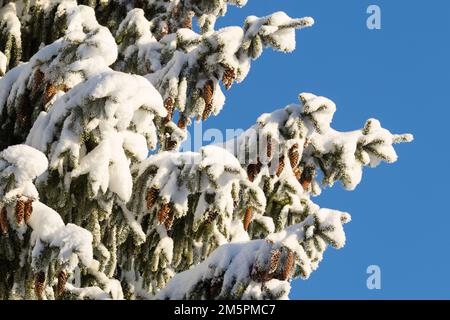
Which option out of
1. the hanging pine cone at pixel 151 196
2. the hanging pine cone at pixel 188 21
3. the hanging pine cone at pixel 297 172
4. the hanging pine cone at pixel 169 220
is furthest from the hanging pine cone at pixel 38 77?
the hanging pine cone at pixel 188 21

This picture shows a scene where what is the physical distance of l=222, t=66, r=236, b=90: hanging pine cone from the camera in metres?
7.38

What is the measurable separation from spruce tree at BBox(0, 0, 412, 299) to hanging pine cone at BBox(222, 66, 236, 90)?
14 mm

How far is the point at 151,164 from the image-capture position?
7070mm

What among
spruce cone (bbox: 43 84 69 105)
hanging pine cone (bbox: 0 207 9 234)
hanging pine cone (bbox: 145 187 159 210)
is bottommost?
hanging pine cone (bbox: 0 207 9 234)

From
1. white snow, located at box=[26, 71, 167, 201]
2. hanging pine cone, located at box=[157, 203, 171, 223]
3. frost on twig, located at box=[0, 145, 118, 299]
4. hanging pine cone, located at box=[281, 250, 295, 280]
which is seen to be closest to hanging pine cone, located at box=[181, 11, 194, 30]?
hanging pine cone, located at box=[157, 203, 171, 223]

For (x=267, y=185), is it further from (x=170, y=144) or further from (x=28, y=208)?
(x=28, y=208)


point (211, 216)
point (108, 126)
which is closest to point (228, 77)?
point (211, 216)

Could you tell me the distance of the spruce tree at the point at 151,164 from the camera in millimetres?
5801

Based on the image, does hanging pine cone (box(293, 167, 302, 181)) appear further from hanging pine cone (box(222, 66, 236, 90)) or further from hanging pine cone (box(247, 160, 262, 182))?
hanging pine cone (box(222, 66, 236, 90))

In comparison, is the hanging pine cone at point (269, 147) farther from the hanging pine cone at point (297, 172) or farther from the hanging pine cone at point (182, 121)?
the hanging pine cone at point (182, 121)

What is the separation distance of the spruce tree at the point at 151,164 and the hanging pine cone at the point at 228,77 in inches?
0.6

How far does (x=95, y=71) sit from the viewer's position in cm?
639

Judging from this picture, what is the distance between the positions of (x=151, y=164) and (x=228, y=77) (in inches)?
39.9
